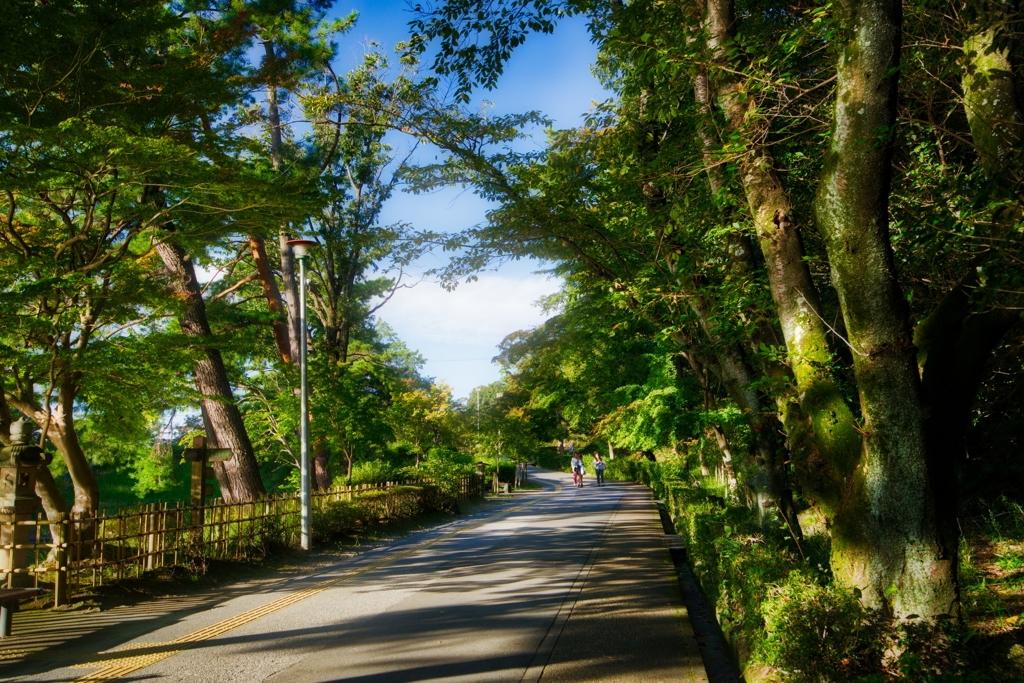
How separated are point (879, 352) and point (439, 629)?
5120 mm

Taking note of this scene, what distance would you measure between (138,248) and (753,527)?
1275 cm

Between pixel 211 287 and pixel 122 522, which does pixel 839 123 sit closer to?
pixel 122 522

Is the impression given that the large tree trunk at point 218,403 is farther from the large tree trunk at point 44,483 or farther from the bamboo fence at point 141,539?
the large tree trunk at point 44,483

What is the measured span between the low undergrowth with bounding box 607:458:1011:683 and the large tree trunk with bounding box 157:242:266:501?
11482mm

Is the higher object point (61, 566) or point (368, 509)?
point (61, 566)

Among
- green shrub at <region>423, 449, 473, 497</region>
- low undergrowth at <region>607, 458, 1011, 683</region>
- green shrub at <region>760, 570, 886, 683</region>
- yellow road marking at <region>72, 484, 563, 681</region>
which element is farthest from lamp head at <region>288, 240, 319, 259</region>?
green shrub at <region>423, 449, 473, 497</region>

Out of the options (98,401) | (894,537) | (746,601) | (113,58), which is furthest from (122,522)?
(894,537)

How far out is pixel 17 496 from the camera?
9.02m

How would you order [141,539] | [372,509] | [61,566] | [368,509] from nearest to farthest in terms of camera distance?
1. [61,566]
2. [141,539]
3. [368,509]
4. [372,509]

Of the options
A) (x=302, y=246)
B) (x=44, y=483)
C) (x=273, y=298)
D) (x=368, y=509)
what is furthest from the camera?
(x=273, y=298)

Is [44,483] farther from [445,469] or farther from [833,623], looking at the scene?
[445,469]

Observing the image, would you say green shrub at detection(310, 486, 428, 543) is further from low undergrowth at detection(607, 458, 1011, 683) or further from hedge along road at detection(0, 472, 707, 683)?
low undergrowth at detection(607, 458, 1011, 683)

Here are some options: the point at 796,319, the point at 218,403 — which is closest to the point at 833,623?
the point at 796,319

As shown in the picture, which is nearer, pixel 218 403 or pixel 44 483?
pixel 44 483
